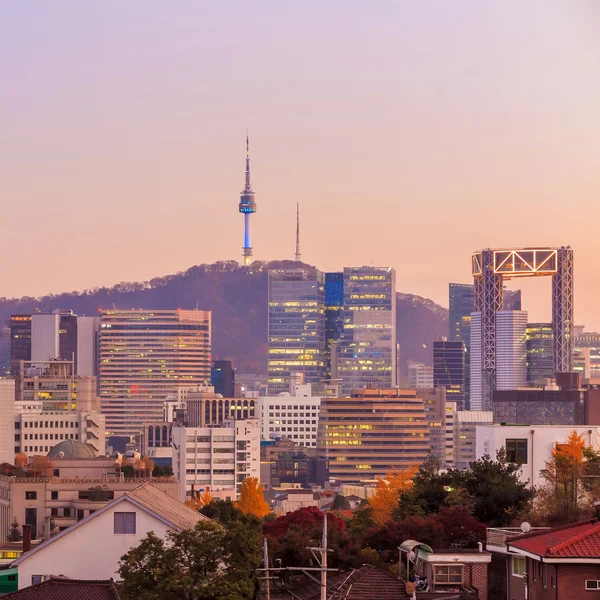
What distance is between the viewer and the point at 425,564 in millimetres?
56594

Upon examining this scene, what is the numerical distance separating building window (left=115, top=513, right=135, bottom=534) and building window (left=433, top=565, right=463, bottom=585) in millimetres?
14190

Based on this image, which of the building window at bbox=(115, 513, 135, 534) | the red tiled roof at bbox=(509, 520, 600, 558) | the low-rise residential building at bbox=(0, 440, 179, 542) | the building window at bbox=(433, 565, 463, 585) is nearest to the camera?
the red tiled roof at bbox=(509, 520, 600, 558)

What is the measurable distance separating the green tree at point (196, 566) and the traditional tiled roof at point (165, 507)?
6967 millimetres

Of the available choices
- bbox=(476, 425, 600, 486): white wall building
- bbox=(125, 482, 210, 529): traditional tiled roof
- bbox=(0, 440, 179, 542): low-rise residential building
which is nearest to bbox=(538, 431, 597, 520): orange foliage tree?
bbox=(476, 425, 600, 486): white wall building

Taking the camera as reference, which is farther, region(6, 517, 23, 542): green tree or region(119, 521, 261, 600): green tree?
region(6, 517, 23, 542): green tree

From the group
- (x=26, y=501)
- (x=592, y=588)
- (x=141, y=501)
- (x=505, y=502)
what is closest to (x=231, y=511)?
(x=505, y=502)

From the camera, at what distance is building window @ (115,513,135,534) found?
64.9 m

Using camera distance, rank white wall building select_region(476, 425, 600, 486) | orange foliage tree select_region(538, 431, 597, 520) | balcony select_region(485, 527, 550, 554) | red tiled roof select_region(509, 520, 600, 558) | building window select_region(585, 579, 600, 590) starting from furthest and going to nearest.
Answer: white wall building select_region(476, 425, 600, 486)
orange foliage tree select_region(538, 431, 597, 520)
balcony select_region(485, 527, 550, 554)
red tiled roof select_region(509, 520, 600, 558)
building window select_region(585, 579, 600, 590)

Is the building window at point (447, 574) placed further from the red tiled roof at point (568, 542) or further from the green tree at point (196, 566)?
the green tree at point (196, 566)

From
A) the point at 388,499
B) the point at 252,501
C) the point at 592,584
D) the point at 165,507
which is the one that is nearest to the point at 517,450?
the point at 388,499

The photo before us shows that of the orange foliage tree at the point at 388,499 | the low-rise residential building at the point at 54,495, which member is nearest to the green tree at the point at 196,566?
the orange foliage tree at the point at 388,499

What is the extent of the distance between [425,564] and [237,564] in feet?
20.5

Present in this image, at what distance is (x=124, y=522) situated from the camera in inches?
2562

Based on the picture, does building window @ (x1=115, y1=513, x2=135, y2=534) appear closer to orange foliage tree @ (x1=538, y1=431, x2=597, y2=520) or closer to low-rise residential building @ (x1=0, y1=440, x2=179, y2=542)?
orange foliage tree @ (x1=538, y1=431, x2=597, y2=520)
